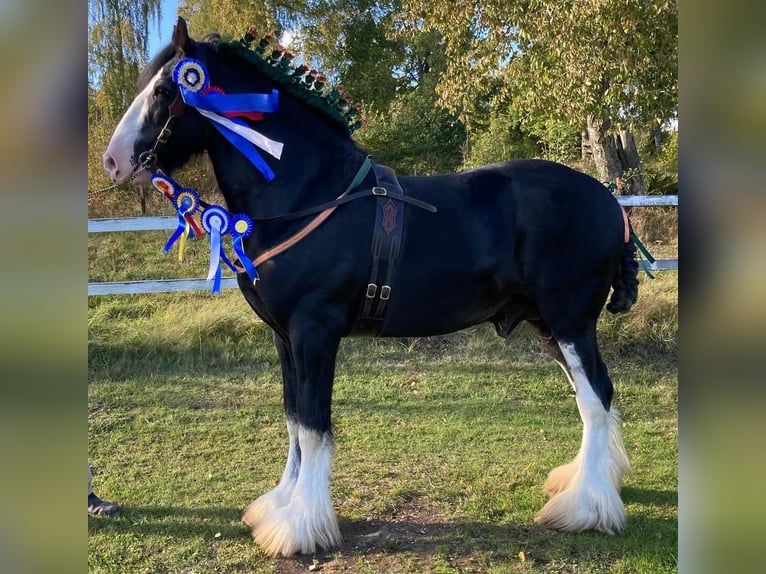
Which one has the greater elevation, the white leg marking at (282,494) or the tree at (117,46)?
the tree at (117,46)

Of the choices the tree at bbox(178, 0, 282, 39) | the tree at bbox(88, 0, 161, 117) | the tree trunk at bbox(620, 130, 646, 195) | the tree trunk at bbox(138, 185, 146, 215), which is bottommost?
the tree trunk at bbox(138, 185, 146, 215)

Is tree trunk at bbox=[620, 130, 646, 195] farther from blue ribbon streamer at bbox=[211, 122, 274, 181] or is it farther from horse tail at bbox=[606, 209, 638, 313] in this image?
blue ribbon streamer at bbox=[211, 122, 274, 181]

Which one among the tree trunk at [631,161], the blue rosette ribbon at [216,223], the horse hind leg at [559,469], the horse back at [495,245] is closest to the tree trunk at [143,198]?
the blue rosette ribbon at [216,223]

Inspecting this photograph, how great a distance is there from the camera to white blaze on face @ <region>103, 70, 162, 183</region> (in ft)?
8.38

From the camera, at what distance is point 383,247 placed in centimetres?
273

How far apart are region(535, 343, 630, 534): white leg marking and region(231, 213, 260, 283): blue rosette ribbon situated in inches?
62.3

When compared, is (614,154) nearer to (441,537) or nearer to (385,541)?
(441,537)

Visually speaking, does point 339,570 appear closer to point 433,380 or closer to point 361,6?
point 433,380

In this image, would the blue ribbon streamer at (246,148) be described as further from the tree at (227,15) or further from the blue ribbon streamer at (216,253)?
the tree at (227,15)

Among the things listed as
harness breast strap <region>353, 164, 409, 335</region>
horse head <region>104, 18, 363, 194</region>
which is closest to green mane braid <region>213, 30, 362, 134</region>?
horse head <region>104, 18, 363, 194</region>

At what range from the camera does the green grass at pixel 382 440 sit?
2814 mm

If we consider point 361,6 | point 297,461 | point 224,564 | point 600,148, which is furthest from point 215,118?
point 361,6

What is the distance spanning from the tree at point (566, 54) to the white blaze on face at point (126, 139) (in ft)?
17.3
